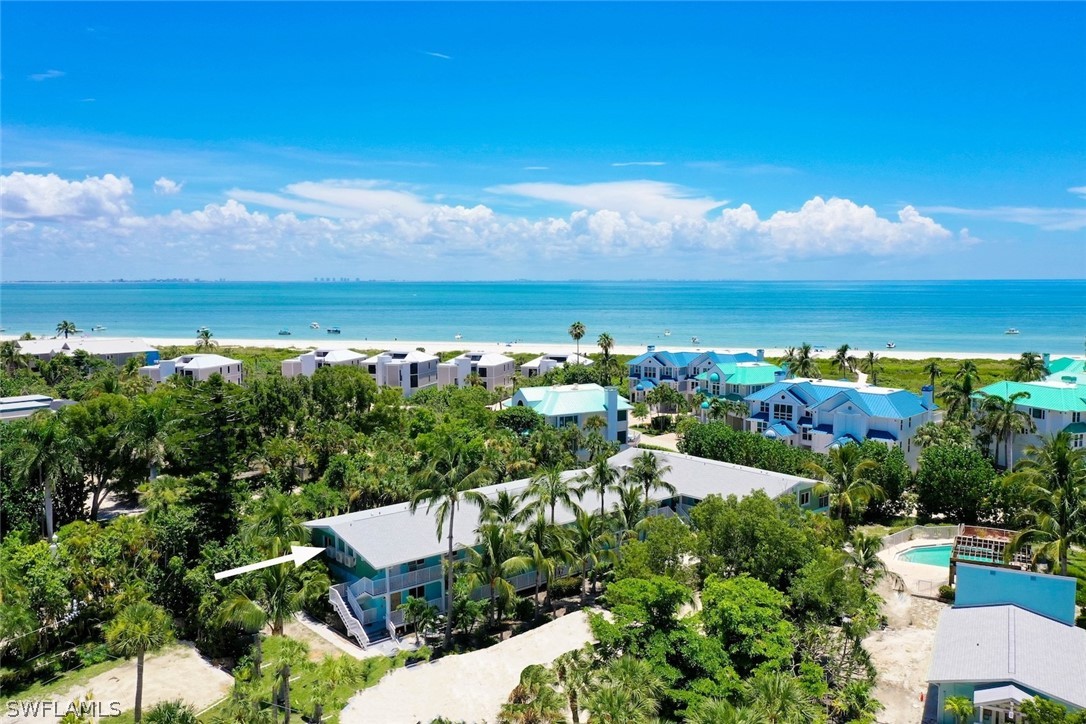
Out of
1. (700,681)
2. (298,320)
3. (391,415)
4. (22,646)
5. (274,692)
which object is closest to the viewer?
(700,681)

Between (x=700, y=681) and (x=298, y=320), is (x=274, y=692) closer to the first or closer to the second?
(x=700, y=681)

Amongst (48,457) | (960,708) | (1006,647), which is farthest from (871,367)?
(48,457)

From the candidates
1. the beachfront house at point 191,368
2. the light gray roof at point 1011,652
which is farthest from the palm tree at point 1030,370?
the beachfront house at point 191,368

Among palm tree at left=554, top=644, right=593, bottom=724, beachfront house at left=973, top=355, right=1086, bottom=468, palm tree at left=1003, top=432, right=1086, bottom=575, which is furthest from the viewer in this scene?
beachfront house at left=973, top=355, right=1086, bottom=468

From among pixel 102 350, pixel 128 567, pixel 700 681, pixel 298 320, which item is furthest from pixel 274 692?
pixel 298 320

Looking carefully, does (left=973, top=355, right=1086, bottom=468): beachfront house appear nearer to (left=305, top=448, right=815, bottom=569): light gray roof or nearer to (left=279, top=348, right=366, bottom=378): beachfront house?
(left=305, top=448, right=815, bottom=569): light gray roof

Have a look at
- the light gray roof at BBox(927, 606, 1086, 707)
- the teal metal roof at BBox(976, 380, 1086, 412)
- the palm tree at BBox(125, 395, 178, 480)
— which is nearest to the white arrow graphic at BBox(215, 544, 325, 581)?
the palm tree at BBox(125, 395, 178, 480)
